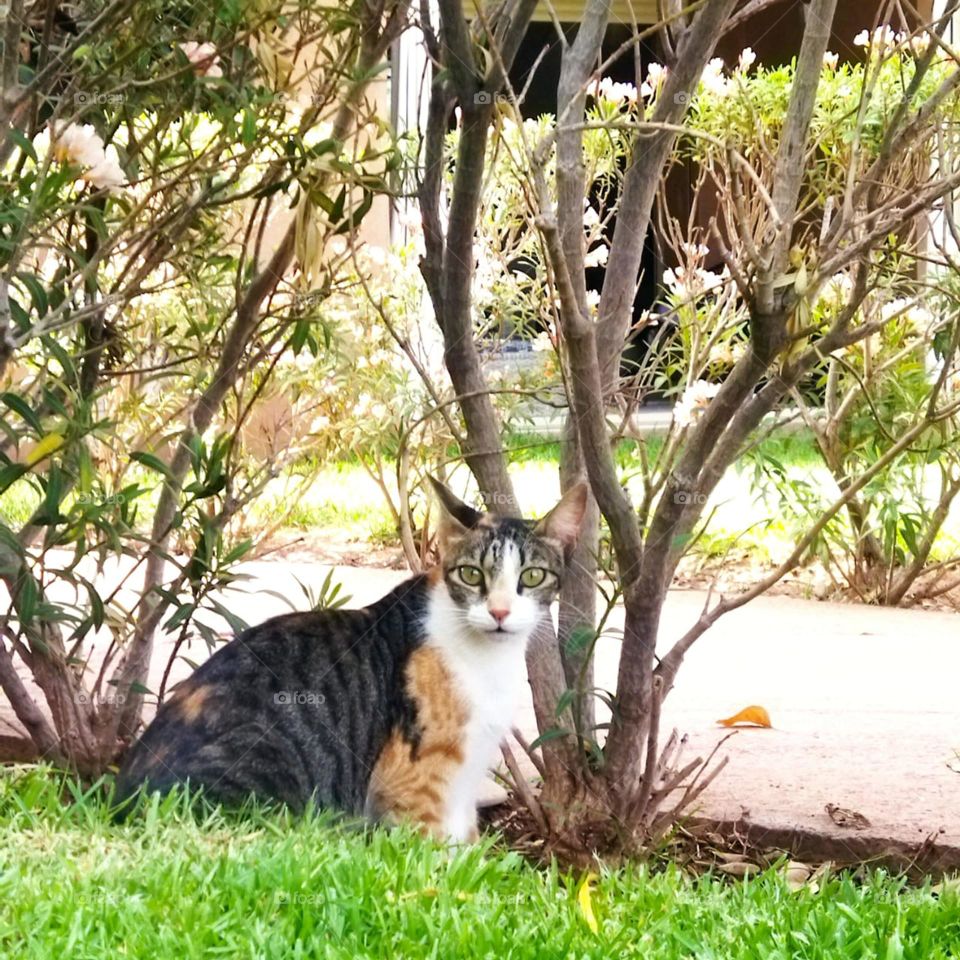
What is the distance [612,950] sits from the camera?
232 centimetres

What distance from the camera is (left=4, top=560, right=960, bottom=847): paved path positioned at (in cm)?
363

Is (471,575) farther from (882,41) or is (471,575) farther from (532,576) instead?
(882,41)

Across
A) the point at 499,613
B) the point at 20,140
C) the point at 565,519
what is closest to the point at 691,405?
the point at 565,519

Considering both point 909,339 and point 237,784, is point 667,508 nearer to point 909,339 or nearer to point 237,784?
point 237,784

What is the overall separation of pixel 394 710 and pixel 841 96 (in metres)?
4.41

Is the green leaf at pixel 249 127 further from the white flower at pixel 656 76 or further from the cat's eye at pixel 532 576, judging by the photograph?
the white flower at pixel 656 76

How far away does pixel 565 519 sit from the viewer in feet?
11.5

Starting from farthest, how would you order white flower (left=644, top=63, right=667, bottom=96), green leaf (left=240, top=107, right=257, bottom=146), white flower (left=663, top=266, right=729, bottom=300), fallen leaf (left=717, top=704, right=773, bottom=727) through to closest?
1. white flower (left=663, top=266, right=729, bottom=300)
2. white flower (left=644, top=63, right=667, bottom=96)
3. fallen leaf (left=717, top=704, right=773, bottom=727)
4. green leaf (left=240, top=107, right=257, bottom=146)

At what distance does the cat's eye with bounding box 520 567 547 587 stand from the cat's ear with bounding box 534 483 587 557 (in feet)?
0.29

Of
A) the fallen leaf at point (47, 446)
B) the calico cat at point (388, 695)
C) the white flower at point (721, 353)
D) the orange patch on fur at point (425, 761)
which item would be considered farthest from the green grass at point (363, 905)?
the white flower at point (721, 353)

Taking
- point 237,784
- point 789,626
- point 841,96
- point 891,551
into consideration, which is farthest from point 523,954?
point 841,96

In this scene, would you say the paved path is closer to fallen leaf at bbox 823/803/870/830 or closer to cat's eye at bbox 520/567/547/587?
fallen leaf at bbox 823/803/870/830

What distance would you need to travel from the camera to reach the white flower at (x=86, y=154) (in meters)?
2.78

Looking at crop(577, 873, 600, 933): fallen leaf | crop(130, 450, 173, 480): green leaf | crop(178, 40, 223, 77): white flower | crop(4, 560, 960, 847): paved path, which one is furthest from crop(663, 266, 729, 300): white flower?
crop(577, 873, 600, 933): fallen leaf
